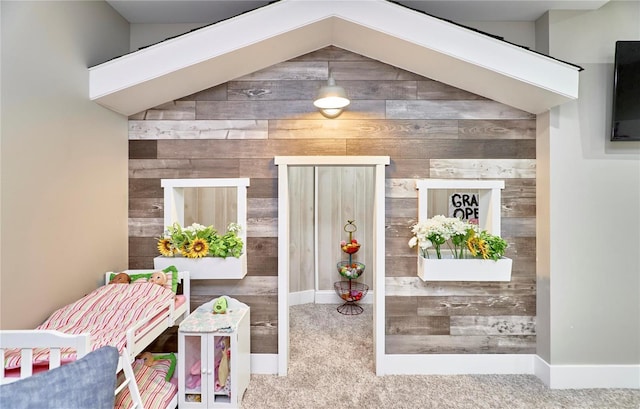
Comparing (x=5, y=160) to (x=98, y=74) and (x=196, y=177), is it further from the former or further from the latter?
(x=196, y=177)

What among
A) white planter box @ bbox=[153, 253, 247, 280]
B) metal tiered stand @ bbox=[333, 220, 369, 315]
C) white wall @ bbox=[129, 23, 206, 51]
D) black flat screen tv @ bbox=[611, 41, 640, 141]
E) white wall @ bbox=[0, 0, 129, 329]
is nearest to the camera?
white wall @ bbox=[0, 0, 129, 329]

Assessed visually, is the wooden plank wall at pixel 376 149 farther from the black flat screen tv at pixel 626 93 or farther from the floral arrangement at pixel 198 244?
the black flat screen tv at pixel 626 93

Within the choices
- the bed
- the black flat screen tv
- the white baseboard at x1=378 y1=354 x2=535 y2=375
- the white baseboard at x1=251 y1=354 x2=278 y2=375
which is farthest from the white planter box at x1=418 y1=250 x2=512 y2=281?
the bed

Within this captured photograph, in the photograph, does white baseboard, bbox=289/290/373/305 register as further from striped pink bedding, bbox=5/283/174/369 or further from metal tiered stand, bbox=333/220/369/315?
striped pink bedding, bbox=5/283/174/369

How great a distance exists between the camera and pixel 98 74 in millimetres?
2154

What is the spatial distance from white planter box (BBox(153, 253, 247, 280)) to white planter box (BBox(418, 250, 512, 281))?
1282 millimetres

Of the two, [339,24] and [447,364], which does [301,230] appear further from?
[339,24]

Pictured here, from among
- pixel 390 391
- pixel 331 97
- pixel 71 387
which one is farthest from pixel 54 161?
pixel 390 391

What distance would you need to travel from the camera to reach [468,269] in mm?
2326

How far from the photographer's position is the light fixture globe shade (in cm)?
221

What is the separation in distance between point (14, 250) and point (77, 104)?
35.6 inches

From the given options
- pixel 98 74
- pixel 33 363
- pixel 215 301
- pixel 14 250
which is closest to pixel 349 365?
pixel 215 301

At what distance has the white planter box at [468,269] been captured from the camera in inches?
91.6

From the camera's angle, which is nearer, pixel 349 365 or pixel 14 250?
pixel 14 250
